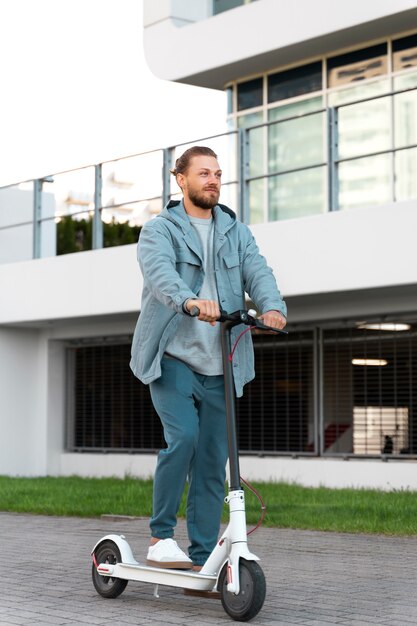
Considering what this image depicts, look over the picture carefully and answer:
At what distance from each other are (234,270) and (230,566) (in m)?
1.40

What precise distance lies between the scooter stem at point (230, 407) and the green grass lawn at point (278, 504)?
379 centimetres

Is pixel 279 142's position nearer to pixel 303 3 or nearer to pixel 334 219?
pixel 303 3

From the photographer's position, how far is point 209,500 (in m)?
5.56

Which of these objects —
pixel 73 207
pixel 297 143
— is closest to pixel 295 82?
pixel 297 143

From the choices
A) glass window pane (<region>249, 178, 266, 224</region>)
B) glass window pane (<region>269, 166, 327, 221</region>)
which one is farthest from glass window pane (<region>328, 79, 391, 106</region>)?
glass window pane (<region>249, 178, 266, 224</region>)

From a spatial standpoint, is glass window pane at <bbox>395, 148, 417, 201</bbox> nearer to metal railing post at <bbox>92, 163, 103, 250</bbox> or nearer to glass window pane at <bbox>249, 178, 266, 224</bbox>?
glass window pane at <bbox>249, 178, 266, 224</bbox>

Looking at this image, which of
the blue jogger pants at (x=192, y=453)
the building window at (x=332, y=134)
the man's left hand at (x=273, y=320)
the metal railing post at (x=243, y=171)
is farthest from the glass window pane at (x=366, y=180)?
the man's left hand at (x=273, y=320)

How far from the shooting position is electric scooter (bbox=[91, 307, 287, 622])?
16.1ft

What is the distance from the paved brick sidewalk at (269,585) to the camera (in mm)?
5105

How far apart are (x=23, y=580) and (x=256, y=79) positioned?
40.8 feet

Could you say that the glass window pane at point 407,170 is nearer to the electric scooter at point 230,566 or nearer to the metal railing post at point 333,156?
the metal railing post at point 333,156

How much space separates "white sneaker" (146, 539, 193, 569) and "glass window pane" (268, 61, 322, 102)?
12408 millimetres

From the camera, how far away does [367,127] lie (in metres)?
15.5

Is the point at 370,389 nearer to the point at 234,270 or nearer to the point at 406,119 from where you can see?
the point at 406,119
